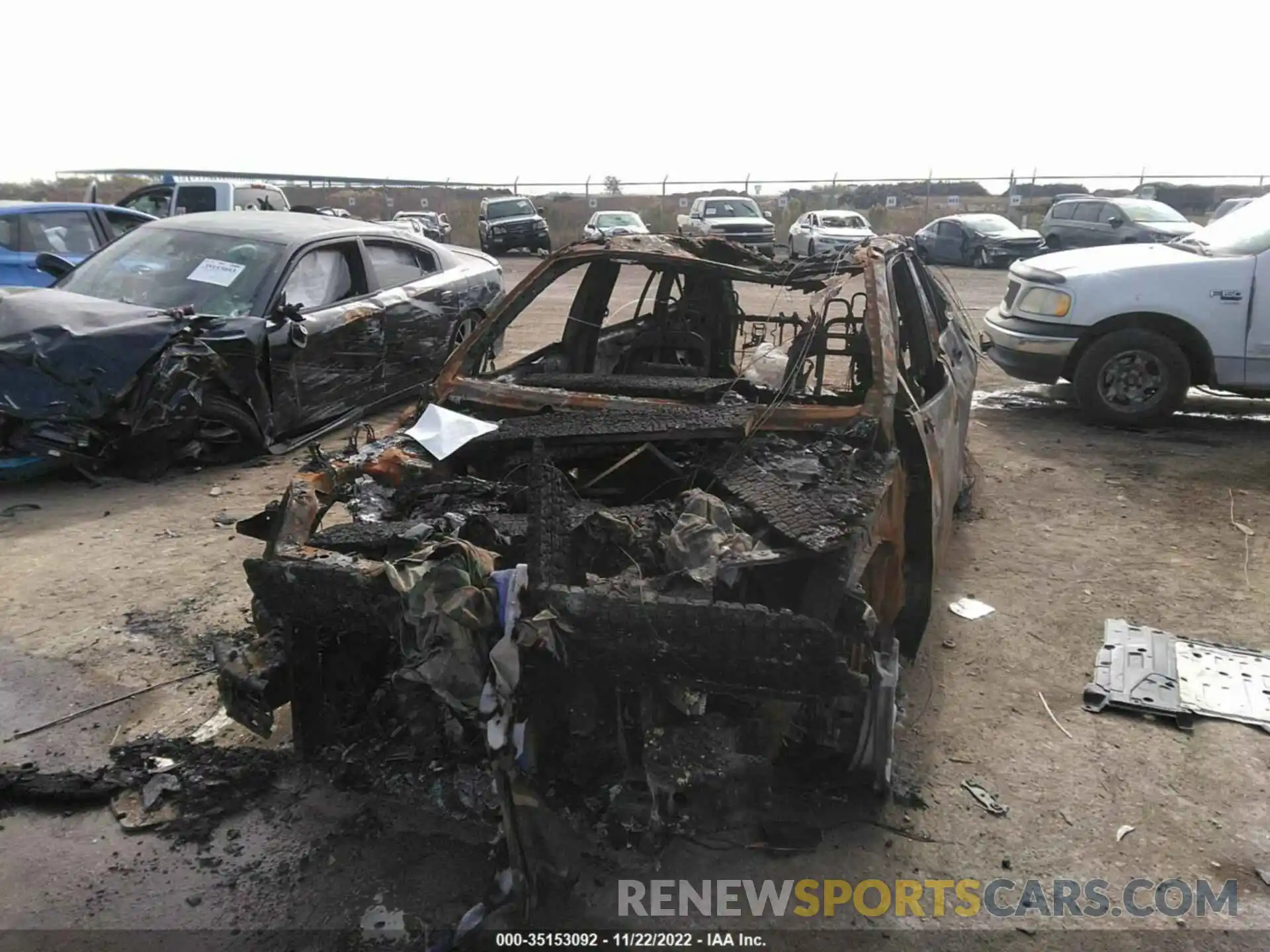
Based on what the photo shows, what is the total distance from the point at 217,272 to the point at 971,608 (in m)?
5.39

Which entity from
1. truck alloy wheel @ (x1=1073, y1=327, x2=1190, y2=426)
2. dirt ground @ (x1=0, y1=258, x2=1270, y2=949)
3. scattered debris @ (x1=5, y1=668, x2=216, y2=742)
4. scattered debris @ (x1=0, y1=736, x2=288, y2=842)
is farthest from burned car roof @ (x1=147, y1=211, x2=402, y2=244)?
truck alloy wheel @ (x1=1073, y1=327, x2=1190, y2=426)

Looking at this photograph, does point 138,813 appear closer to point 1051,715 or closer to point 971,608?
point 1051,715

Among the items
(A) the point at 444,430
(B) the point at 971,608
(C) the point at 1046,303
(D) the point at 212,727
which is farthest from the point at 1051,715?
(C) the point at 1046,303

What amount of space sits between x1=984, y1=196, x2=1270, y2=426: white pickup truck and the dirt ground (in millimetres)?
1469

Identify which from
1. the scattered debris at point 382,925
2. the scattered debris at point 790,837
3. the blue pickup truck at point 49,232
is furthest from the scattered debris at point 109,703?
the blue pickup truck at point 49,232

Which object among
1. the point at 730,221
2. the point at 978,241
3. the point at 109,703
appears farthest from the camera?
the point at 730,221

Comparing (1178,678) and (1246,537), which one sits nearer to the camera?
(1178,678)

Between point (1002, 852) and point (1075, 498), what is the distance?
3632 mm

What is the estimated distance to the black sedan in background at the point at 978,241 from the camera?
2002cm

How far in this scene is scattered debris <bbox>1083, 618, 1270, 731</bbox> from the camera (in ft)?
10.9

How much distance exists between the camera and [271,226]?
675 cm

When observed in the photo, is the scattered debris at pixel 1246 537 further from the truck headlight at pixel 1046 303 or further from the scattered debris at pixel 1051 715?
the truck headlight at pixel 1046 303

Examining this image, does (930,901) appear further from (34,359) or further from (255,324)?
(34,359)

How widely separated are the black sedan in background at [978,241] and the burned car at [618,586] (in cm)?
1784
